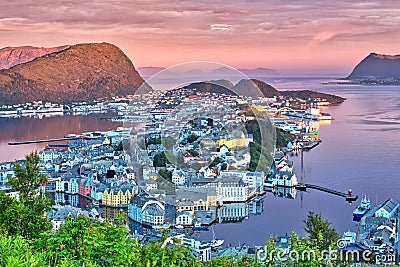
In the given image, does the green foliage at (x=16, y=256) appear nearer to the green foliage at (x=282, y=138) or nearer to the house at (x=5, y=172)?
the house at (x=5, y=172)

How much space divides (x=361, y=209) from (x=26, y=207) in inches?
158

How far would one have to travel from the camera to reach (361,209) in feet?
18.4

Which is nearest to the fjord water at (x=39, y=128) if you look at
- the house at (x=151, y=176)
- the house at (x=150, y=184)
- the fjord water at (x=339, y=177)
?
the house at (x=151, y=176)

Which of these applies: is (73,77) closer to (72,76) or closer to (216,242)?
(72,76)

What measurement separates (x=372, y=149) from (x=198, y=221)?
5.02 meters

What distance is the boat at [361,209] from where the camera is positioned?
18.0 ft

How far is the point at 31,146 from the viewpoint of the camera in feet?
38.2

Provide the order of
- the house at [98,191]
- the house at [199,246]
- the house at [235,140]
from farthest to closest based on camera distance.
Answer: the house at [235,140] < the house at [98,191] < the house at [199,246]

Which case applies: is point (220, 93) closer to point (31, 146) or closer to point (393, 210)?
point (393, 210)

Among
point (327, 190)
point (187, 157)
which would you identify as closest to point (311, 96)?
point (327, 190)

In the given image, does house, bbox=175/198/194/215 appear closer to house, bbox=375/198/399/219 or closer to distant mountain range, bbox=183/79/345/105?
distant mountain range, bbox=183/79/345/105

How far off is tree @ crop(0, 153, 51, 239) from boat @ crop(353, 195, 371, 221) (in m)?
3.53

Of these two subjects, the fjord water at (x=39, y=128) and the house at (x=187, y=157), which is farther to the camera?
the fjord water at (x=39, y=128)

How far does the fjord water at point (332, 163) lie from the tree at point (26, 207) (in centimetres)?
227
